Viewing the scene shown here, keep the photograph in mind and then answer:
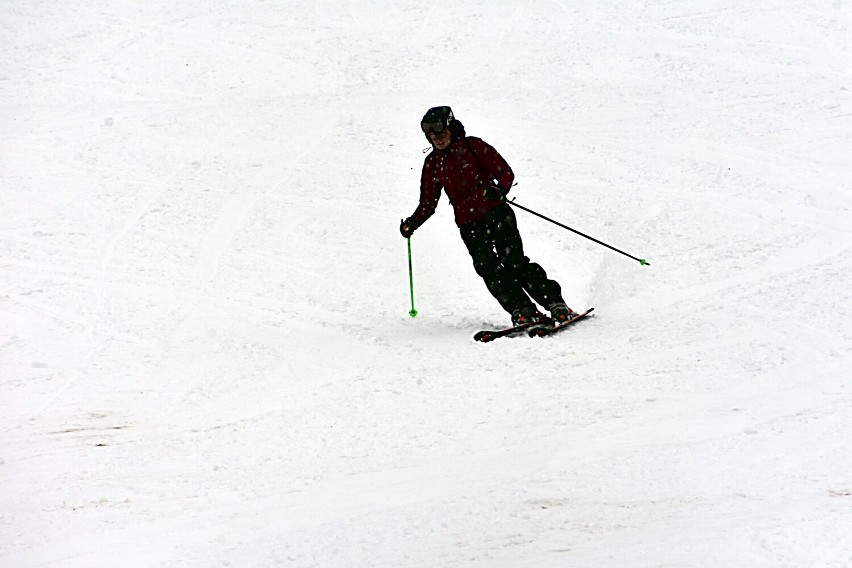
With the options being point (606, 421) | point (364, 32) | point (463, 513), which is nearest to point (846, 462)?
point (606, 421)

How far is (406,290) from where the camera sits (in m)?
9.44

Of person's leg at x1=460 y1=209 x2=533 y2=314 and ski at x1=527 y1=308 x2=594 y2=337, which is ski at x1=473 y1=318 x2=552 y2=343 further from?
person's leg at x1=460 y1=209 x2=533 y2=314

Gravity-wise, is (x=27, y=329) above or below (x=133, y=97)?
below

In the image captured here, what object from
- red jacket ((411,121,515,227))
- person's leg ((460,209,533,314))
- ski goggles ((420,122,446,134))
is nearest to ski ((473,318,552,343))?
person's leg ((460,209,533,314))

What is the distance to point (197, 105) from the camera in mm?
14570

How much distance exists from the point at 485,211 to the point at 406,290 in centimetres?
199

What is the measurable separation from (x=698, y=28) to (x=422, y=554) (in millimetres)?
13133

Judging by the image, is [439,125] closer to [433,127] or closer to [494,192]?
[433,127]

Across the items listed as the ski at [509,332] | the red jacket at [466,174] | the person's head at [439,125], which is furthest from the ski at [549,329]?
the person's head at [439,125]

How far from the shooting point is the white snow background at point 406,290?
4.96m

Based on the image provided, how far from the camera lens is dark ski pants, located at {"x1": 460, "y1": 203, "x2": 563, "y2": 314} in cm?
778

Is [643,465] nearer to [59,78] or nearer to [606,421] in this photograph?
[606,421]

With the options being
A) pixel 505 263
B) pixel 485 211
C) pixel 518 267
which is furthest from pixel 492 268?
pixel 485 211

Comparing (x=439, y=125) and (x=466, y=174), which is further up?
(x=439, y=125)
